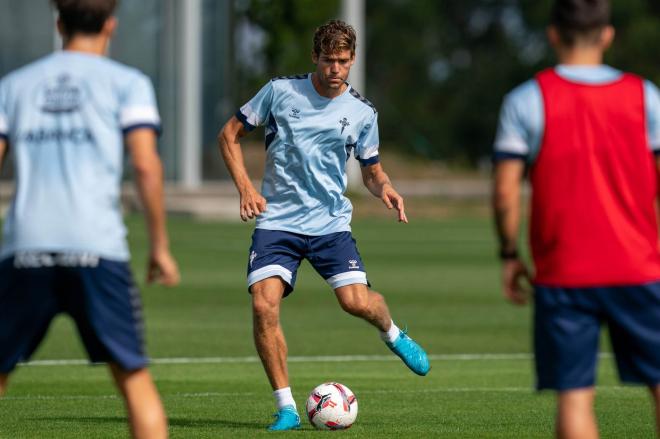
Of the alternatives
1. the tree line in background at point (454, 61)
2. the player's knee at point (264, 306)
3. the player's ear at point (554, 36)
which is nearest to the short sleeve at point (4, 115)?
the player's ear at point (554, 36)

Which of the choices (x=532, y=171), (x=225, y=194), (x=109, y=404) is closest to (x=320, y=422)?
(x=109, y=404)

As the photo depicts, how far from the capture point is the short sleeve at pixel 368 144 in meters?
9.34

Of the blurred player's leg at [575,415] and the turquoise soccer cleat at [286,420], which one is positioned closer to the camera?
the blurred player's leg at [575,415]

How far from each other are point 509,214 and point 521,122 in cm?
35

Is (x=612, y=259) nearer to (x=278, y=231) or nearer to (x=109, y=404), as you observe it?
(x=278, y=231)

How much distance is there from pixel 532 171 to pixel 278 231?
10.6ft

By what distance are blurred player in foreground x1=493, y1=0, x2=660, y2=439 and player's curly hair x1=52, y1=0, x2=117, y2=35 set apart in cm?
158

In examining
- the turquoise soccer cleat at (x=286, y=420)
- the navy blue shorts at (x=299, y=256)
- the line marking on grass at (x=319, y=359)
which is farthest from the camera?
the line marking on grass at (x=319, y=359)

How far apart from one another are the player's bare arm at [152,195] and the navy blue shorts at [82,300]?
19cm

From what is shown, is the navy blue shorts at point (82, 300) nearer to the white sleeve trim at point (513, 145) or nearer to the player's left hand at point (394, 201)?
the white sleeve trim at point (513, 145)

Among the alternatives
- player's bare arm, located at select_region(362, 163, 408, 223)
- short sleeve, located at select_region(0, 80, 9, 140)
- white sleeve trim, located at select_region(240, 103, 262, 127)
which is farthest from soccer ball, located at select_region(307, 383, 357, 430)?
short sleeve, located at select_region(0, 80, 9, 140)

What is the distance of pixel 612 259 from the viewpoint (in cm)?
598

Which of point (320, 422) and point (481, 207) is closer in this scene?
point (320, 422)

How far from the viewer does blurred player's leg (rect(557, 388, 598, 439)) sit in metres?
5.88
